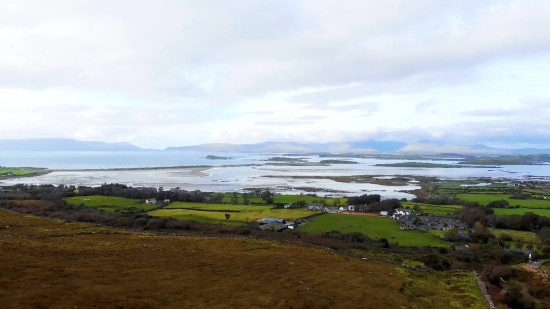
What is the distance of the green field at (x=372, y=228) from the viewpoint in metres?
46.3

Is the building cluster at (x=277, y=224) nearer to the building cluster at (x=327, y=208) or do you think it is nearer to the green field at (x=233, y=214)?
the green field at (x=233, y=214)

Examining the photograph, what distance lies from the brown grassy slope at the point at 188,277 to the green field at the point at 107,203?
3190 centimetres

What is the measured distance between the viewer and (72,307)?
55.6 ft

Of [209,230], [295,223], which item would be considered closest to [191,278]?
[209,230]

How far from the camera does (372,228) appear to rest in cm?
5334

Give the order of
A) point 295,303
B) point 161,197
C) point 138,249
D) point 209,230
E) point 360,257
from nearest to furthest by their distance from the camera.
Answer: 1. point 295,303
2. point 138,249
3. point 360,257
4. point 209,230
5. point 161,197

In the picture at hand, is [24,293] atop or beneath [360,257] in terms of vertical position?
atop

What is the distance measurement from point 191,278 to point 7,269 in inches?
375

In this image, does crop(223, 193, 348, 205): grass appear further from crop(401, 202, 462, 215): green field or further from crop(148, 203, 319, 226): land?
crop(401, 202, 462, 215): green field

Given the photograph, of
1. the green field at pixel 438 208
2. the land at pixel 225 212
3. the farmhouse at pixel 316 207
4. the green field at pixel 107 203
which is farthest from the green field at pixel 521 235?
the green field at pixel 107 203

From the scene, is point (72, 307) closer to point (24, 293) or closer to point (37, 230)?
point (24, 293)

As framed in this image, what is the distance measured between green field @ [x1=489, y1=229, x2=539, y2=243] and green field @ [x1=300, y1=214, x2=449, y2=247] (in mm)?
10134

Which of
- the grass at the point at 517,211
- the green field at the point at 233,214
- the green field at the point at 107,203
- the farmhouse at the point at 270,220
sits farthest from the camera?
the green field at the point at 107,203

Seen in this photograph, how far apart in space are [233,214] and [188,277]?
39.3 m
